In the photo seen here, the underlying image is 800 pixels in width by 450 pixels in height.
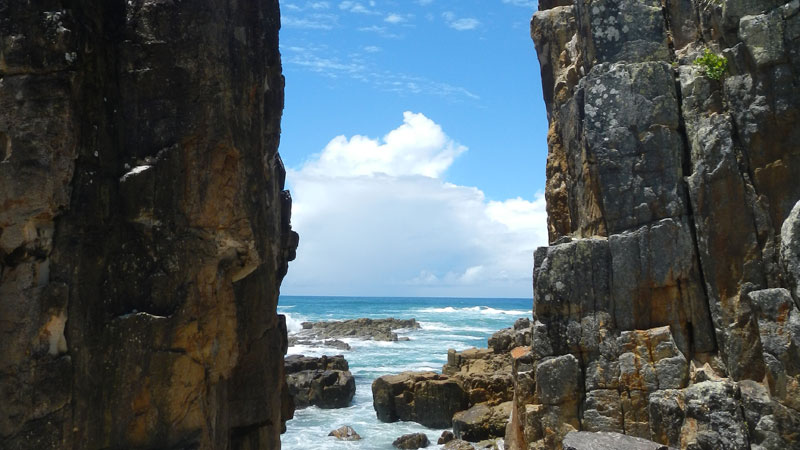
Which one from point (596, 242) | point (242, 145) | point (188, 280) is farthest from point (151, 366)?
point (596, 242)

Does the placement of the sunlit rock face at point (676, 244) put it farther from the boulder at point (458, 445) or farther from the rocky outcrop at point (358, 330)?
the rocky outcrop at point (358, 330)

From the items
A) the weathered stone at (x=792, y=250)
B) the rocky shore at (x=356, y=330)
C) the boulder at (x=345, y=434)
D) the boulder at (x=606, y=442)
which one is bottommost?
the boulder at (x=345, y=434)

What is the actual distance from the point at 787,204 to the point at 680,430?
158 inches

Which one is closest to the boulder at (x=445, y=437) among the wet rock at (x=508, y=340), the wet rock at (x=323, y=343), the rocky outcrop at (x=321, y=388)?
the wet rock at (x=508, y=340)

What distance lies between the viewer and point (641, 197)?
1234cm

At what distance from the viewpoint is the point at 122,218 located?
8.18 meters

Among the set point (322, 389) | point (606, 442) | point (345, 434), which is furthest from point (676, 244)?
point (322, 389)

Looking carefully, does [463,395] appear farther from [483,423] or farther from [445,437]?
[483,423]

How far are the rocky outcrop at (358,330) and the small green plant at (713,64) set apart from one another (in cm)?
4911

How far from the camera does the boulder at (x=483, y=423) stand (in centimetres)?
2122

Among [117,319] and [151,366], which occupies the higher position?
[117,319]

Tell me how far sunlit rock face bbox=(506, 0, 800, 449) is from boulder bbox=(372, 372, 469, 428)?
10442 mm

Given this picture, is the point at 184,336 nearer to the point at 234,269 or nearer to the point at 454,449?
the point at 234,269

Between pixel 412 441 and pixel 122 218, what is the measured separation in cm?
1572
